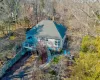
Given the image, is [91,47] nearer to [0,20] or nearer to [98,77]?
[98,77]

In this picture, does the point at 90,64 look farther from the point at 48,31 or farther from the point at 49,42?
the point at 48,31

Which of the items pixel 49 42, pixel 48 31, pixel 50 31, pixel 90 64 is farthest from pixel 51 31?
pixel 90 64

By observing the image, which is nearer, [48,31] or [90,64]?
[90,64]

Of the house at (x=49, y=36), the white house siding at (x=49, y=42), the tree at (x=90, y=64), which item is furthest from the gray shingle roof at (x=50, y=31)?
the tree at (x=90, y=64)

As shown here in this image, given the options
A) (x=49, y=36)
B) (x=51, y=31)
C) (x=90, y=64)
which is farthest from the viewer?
(x=51, y=31)

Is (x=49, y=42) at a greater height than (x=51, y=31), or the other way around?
(x=51, y=31)

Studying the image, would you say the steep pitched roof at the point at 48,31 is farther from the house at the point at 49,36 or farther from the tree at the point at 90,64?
the tree at the point at 90,64

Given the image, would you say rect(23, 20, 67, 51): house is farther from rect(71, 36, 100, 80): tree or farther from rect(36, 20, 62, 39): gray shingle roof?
rect(71, 36, 100, 80): tree

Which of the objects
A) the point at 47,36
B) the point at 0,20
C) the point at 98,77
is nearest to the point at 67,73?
the point at 98,77

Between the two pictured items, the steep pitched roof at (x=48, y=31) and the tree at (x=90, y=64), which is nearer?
the tree at (x=90, y=64)

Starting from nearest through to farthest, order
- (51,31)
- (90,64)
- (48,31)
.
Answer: (90,64) → (51,31) → (48,31)

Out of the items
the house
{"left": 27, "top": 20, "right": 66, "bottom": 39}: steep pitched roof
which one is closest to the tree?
the house
